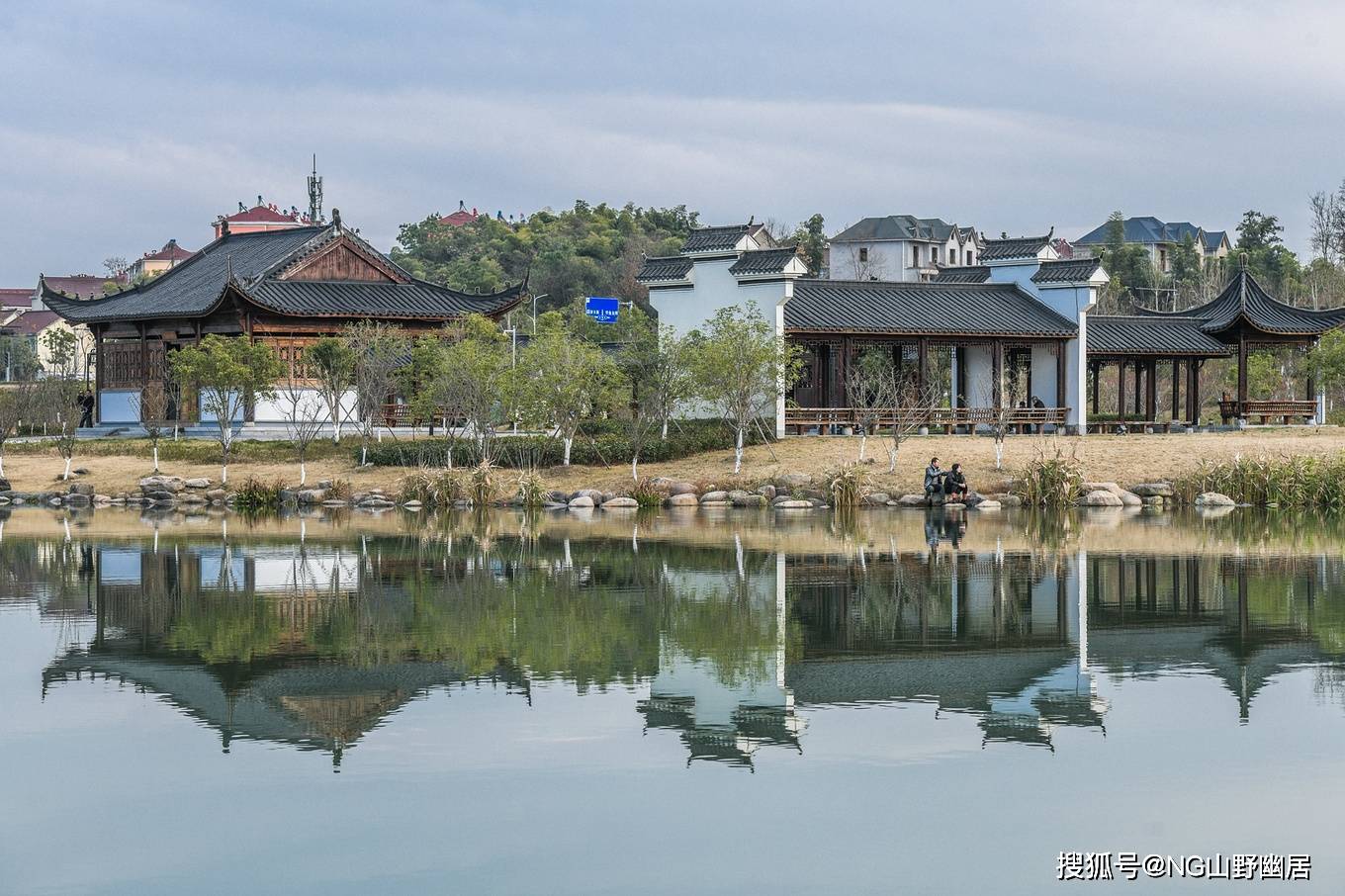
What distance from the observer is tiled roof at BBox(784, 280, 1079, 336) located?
39.1 meters

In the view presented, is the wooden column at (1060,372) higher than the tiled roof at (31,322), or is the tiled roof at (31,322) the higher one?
the tiled roof at (31,322)

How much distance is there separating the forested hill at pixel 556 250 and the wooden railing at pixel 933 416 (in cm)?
3643

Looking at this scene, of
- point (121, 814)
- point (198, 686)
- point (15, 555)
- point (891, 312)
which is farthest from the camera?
point (891, 312)

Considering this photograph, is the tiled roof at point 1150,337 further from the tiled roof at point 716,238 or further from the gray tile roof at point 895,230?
the gray tile roof at point 895,230

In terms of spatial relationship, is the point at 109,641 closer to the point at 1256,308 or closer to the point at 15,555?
the point at 15,555

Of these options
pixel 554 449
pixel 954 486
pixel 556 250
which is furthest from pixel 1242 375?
pixel 556 250

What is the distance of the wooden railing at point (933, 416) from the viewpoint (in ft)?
124

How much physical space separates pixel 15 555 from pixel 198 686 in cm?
1170

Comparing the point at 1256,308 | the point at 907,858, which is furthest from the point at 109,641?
the point at 1256,308

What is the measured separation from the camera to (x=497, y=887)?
865 cm

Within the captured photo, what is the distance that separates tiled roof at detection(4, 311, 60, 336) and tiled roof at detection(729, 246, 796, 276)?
66274 mm

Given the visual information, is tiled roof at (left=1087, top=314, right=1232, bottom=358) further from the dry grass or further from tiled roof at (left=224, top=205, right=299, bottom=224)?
tiled roof at (left=224, top=205, right=299, bottom=224)

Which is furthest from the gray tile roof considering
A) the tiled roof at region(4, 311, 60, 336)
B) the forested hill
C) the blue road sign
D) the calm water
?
the calm water

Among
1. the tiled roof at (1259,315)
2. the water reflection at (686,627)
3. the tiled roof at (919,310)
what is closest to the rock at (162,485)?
the water reflection at (686,627)
